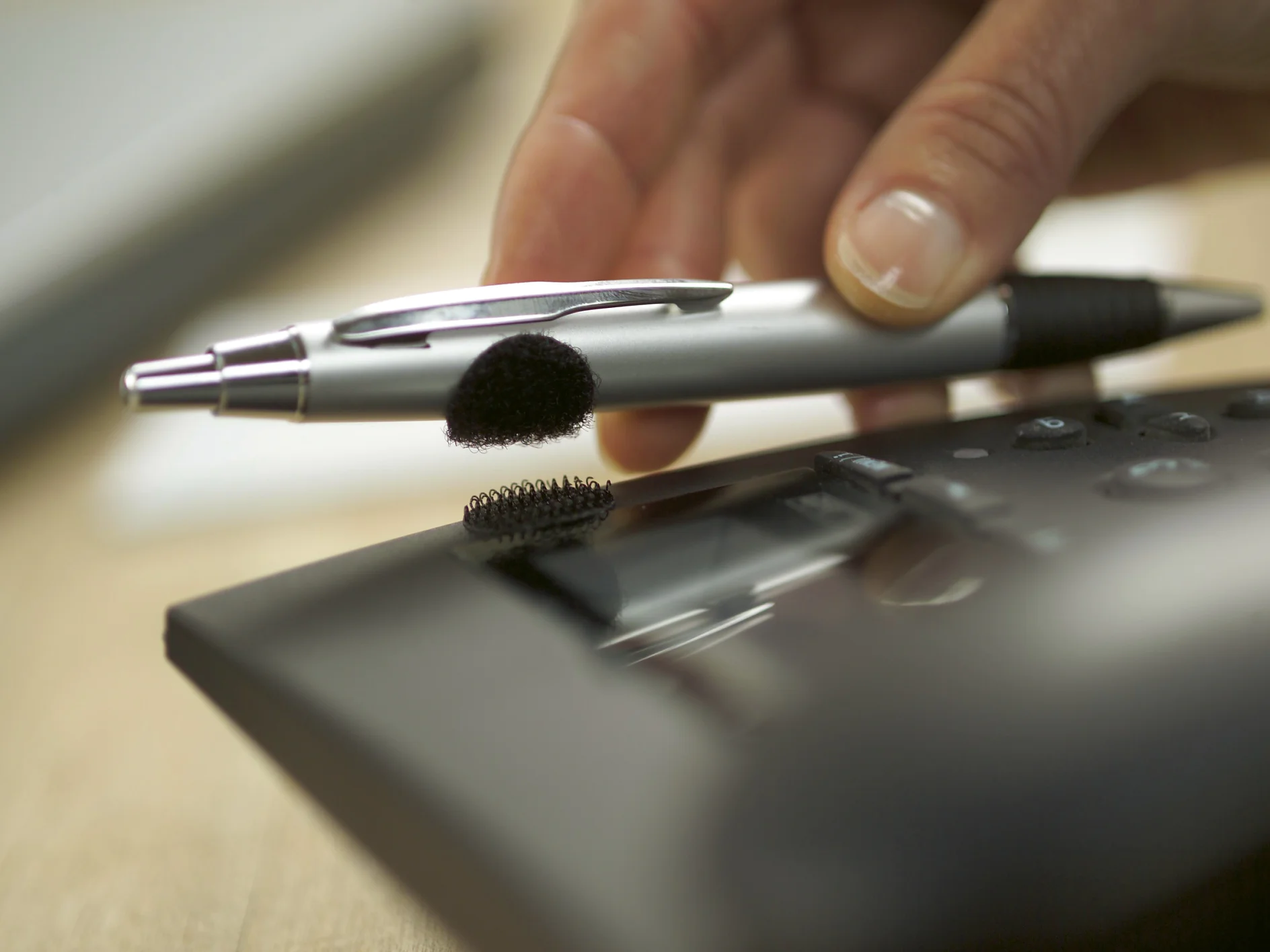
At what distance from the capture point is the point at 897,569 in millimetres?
227

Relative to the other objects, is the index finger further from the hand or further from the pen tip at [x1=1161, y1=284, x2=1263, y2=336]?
the pen tip at [x1=1161, y1=284, x2=1263, y2=336]

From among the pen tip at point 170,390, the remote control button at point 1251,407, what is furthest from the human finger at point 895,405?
the pen tip at point 170,390

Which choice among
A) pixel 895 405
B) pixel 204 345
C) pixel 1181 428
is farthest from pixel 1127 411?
pixel 204 345

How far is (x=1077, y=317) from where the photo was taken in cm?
42

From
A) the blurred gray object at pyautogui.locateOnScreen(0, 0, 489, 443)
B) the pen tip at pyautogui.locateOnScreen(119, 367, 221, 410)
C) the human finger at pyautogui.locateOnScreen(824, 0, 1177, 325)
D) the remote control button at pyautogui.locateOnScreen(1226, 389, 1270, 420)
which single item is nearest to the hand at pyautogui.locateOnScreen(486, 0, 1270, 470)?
the human finger at pyautogui.locateOnScreen(824, 0, 1177, 325)

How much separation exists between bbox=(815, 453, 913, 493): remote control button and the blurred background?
0.15 meters

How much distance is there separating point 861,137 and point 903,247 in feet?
1.06

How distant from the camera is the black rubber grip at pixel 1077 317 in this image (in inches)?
16.2

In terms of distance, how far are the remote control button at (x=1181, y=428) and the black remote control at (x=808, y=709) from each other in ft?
0.11

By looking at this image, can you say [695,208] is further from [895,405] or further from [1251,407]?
[1251,407]

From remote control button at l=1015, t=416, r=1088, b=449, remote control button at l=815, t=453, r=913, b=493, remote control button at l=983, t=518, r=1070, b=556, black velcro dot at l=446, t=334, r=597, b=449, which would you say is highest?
black velcro dot at l=446, t=334, r=597, b=449

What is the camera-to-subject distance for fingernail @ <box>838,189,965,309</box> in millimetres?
378

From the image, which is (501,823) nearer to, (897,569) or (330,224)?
(897,569)

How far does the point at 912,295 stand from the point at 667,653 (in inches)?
8.9
